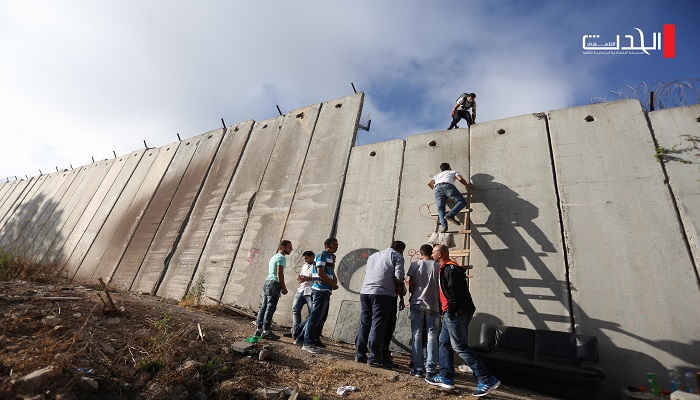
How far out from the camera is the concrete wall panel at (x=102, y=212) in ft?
38.1

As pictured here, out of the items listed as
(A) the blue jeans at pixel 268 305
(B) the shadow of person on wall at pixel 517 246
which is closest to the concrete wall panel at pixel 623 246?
(B) the shadow of person on wall at pixel 517 246

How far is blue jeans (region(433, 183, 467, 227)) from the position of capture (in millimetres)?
5843

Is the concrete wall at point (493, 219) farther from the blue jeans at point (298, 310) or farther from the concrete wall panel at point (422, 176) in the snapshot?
the blue jeans at point (298, 310)

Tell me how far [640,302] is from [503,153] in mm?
2887

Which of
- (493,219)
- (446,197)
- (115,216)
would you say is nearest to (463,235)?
(493,219)

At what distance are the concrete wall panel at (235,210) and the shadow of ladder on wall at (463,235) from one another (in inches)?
182

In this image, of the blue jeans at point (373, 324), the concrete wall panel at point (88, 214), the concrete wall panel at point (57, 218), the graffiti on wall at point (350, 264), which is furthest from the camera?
the concrete wall panel at point (57, 218)

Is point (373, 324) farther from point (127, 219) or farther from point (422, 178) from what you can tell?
point (127, 219)

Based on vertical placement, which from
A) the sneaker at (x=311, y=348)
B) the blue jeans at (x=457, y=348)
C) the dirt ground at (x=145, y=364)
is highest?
the blue jeans at (x=457, y=348)

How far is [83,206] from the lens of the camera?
13.5 metres

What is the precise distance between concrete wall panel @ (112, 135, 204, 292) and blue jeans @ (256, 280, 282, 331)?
6.09m

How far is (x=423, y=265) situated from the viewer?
4375 millimetres

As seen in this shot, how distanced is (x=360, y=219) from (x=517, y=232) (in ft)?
8.96

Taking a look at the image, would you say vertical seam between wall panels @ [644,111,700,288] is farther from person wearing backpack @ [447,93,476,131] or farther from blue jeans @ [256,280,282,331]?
blue jeans @ [256,280,282,331]
